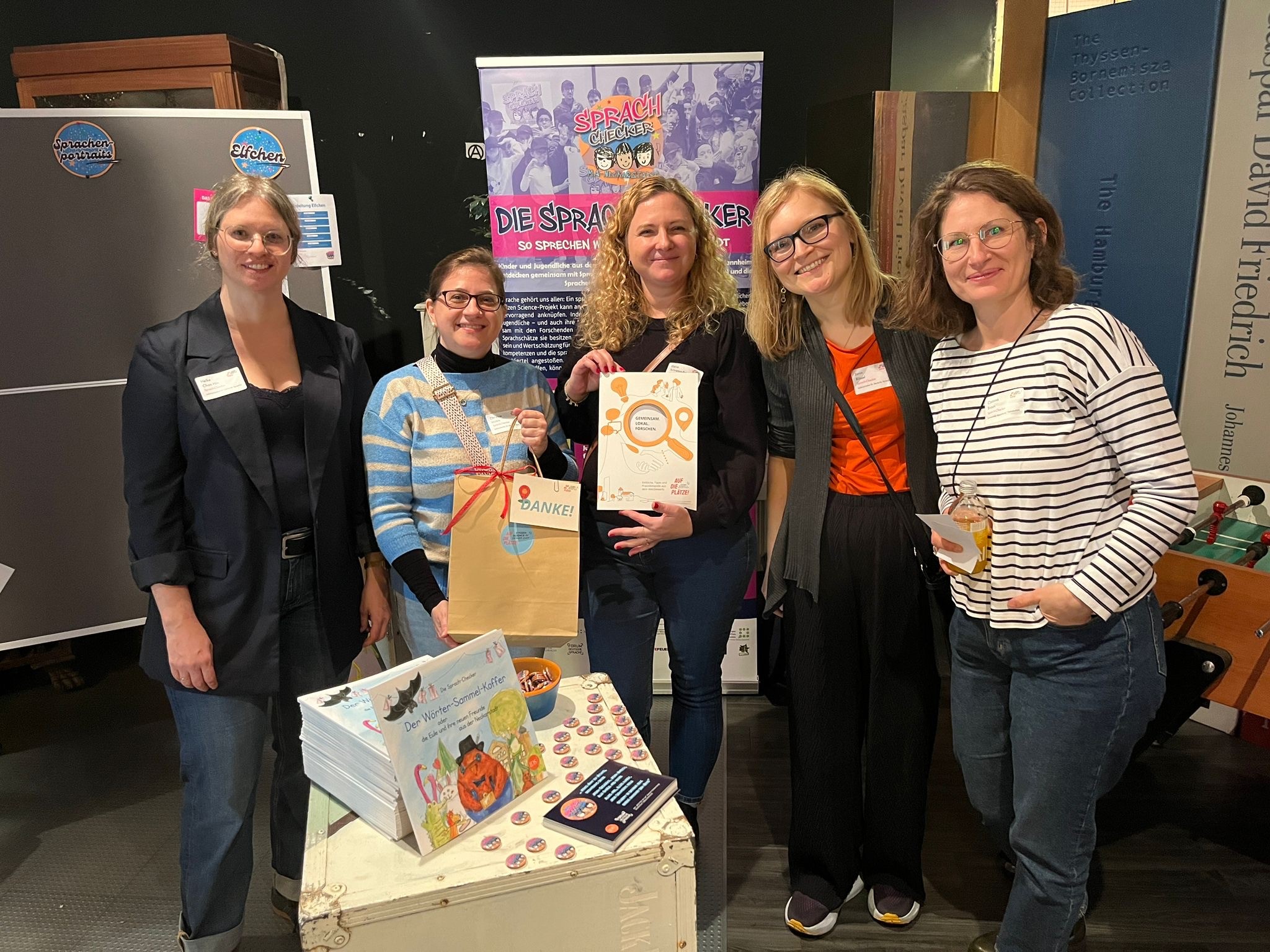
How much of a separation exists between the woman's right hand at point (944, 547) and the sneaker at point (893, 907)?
1.01 metres

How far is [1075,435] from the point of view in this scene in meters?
1.59

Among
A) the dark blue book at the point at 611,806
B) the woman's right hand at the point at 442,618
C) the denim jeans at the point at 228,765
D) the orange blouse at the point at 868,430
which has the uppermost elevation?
the orange blouse at the point at 868,430

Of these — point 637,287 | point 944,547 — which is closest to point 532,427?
point 637,287

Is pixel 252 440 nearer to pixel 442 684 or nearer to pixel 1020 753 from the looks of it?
pixel 442 684

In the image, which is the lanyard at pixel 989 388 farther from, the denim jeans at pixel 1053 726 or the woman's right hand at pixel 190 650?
the woman's right hand at pixel 190 650

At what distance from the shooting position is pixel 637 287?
7.20 feet

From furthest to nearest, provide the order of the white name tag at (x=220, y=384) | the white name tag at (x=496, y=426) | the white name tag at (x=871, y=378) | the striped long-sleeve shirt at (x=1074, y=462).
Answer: the white name tag at (x=496, y=426)
the white name tag at (x=871, y=378)
the white name tag at (x=220, y=384)
the striped long-sleeve shirt at (x=1074, y=462)

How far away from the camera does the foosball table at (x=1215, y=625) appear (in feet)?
6.86

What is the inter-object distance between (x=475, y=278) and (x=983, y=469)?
1.20m

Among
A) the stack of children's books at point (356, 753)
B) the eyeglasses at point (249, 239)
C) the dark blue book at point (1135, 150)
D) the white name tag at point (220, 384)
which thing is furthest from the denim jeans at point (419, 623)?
the dark blue book at point (1135, 150)

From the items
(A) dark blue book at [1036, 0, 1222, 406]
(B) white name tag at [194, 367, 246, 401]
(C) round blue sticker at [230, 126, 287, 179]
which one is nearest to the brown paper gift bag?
(B) white name tag at [194, 367, 246, 401]

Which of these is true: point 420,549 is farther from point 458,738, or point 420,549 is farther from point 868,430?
point 868,430

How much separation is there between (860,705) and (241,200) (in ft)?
6.09

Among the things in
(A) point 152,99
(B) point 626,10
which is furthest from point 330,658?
(B) point 626,10
